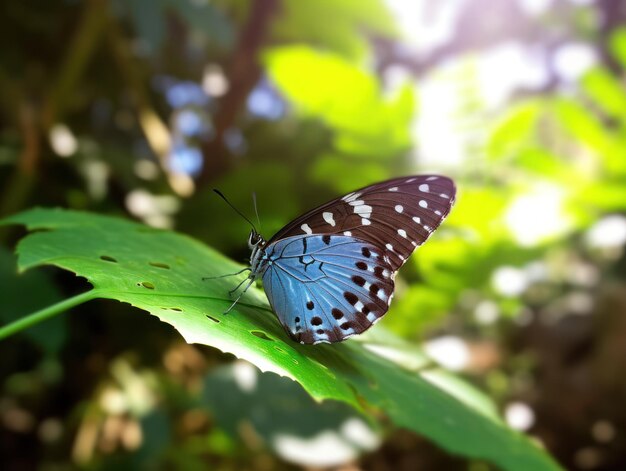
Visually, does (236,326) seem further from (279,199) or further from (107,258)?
(279,199)

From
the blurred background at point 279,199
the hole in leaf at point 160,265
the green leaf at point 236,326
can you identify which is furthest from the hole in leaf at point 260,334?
the blurred background at point 279,199

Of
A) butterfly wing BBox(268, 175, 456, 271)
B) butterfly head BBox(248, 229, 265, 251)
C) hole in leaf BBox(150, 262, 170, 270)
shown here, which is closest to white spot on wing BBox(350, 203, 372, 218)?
butterfly wing BBox(268, 175, 456, 271)

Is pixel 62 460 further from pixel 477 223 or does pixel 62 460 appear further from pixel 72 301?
pixel 72 301

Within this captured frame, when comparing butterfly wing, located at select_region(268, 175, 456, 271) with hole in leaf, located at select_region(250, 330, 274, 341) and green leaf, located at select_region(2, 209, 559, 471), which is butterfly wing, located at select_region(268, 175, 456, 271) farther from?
hole in leaf, located at select_region(250, 330, 274, 341)

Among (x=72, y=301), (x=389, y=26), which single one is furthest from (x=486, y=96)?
(x=72, y=301)

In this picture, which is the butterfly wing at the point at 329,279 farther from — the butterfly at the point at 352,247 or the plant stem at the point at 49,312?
the plant stem at the point at 49,312
